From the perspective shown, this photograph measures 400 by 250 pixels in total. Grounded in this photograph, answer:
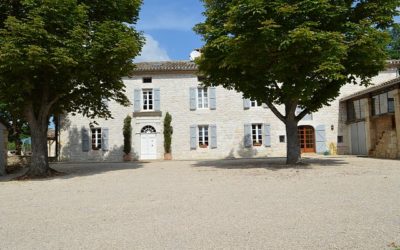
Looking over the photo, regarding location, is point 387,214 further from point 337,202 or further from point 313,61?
point 313,61

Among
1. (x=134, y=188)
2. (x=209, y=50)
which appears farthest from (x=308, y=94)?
(x=134, y=188)

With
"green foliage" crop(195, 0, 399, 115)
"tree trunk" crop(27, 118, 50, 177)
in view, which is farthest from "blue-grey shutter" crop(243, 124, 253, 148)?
"tree trunk" crop(27, 118, 50, 177)

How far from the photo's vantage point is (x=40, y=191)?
34.2 ft

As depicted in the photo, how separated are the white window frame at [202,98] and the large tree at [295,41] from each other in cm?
1075

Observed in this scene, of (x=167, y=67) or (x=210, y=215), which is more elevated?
(x=167, y=67)

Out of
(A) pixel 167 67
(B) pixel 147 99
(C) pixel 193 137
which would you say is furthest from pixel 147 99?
(C) pixel 193 137

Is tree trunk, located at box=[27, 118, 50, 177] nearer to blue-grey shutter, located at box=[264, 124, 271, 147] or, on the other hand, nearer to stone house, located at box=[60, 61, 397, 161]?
stone house, located at box=[60, 61, 397, 161]

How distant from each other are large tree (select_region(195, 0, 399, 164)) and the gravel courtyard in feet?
12.7

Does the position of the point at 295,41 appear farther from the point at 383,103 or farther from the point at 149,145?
the point at 149,145

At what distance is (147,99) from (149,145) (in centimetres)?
292

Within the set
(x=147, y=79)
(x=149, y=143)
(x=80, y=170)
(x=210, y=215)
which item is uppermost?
(x=147, y=79)

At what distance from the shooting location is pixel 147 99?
2636 cm

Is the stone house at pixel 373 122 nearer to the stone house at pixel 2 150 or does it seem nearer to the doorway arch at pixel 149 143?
the doorway arch at pixel 149 143

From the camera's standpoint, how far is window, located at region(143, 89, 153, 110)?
26.4 meters
